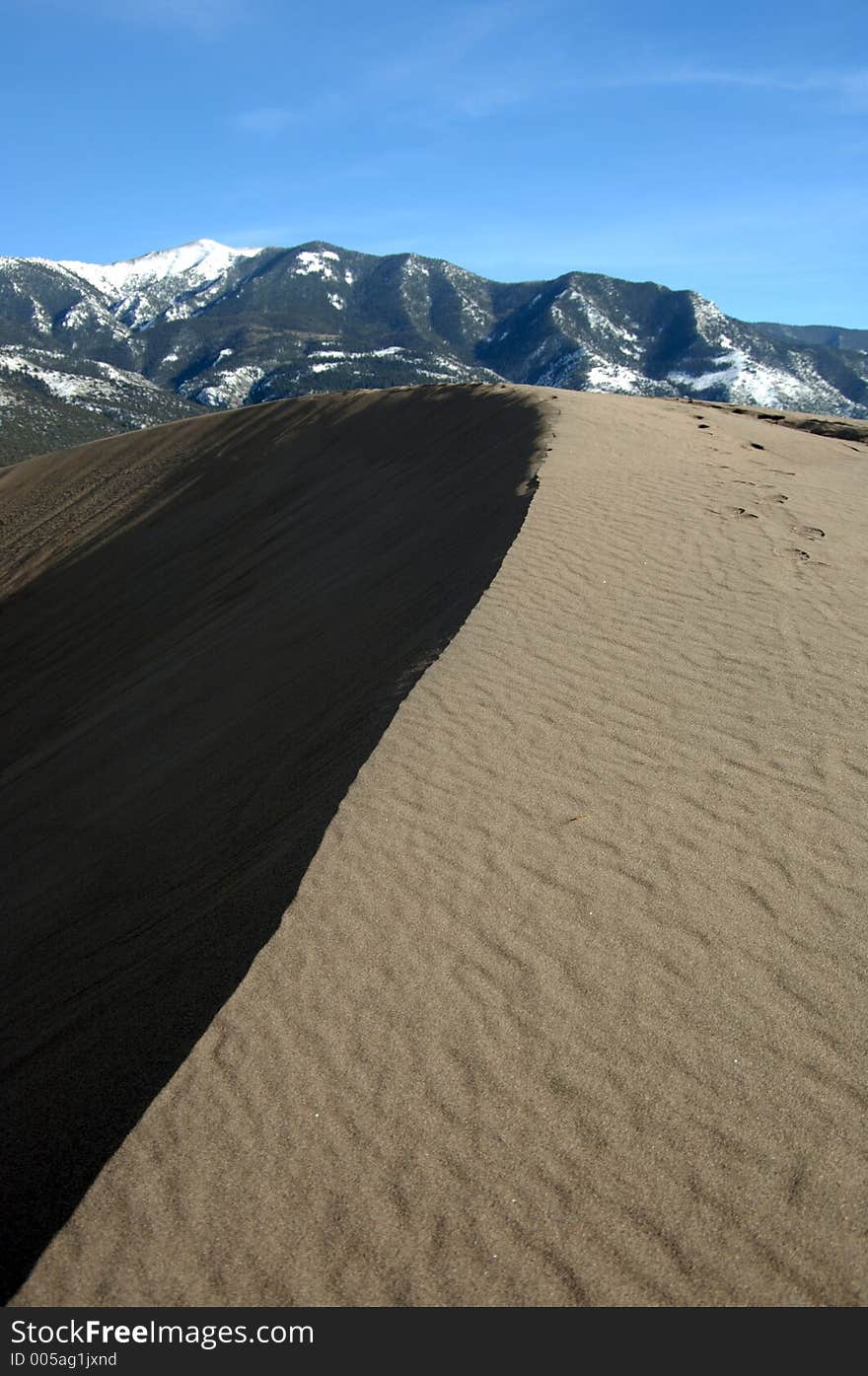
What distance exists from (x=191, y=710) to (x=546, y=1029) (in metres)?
5.46

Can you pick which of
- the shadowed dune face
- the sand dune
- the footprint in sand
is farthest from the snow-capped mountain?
the sand dune

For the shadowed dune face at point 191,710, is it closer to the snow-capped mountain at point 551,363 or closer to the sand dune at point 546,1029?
the sand dune at point 546,1029

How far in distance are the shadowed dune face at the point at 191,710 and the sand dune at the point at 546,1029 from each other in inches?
7.9

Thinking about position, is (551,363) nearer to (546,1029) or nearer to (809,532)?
(809,532)

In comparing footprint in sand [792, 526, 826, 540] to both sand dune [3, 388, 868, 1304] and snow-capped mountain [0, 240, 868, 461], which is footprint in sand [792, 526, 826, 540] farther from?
snow-capped mountain [0, 240, 868, 461]

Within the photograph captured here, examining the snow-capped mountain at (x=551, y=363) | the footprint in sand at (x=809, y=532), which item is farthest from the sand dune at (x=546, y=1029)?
the snow-capped mountain at (x=551, y=363)

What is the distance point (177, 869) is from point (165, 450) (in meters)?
19.8

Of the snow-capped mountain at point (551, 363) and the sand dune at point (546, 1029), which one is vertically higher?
the snow-capped mountain at point (551, 363)

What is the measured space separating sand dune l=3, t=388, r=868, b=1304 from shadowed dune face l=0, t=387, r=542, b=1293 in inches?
7.9

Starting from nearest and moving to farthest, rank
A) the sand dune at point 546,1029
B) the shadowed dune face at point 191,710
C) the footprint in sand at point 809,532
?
1. the sand dune at point 546,1029
2. the shadowed dune face at point 191,710
3. the footprint in sand at point 809,532

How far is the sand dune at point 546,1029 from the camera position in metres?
2.47

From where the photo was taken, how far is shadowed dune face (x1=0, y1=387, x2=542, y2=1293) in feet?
11.8
